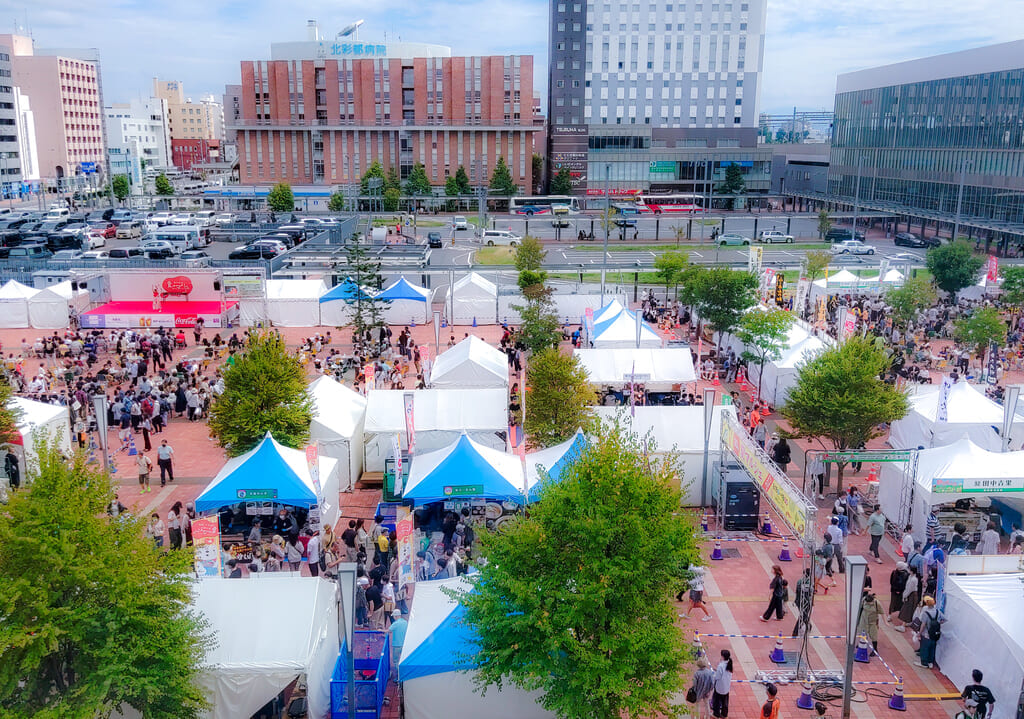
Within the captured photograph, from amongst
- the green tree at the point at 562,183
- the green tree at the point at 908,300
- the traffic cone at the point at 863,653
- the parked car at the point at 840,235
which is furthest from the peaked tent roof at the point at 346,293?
the green tree at the point at 562,183

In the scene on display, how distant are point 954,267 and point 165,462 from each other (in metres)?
32.8

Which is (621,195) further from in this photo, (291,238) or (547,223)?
(291,238)

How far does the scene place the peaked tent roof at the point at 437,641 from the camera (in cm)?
1004

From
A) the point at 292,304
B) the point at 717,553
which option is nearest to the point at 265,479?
the point at 717,553

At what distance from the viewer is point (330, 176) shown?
91125 millimetres

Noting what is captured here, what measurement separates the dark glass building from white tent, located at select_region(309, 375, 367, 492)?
48333 millimetres

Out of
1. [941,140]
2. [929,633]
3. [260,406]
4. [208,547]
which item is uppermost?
[941,140]

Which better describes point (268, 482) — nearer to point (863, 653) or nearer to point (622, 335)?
point (863, 653)

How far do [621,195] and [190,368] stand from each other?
227 feet

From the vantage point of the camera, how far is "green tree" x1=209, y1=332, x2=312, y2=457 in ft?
54.8

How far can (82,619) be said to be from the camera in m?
8.30

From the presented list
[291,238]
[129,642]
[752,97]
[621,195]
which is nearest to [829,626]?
[129,642]

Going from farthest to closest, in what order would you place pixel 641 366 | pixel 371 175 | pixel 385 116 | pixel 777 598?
pixel 385 116
pixel 371 175
pixel 641 366
pixel 777 598

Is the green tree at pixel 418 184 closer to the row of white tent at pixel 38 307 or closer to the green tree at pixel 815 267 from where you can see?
the green tree at pixel 815 267
